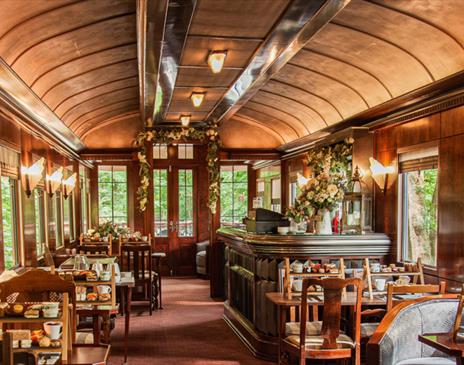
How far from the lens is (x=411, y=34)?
453cm

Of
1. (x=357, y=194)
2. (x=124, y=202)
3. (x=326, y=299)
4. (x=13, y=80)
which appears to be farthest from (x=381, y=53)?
(x=124, y=202)

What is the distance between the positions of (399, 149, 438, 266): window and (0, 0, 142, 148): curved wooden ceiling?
317 cm

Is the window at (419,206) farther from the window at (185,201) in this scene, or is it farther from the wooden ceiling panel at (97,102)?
the window at (185,201)

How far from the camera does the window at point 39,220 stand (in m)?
6.38

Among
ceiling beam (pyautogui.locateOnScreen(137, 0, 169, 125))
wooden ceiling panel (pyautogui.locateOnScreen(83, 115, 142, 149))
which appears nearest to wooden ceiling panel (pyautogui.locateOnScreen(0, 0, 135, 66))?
ceiling beam (pyautogui.locateOnScreen(137, 0, 169, 125))

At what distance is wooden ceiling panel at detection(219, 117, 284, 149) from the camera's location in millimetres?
10133

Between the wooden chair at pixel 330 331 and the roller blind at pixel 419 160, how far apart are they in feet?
5.99

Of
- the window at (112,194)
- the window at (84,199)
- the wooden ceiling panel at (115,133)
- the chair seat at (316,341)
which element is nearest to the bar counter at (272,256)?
the chair seat at (316,341)

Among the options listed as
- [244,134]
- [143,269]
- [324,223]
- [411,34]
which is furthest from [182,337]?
[244,134]

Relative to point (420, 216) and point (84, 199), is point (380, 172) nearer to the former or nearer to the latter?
point (420, 216)

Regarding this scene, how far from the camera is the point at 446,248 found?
470cm

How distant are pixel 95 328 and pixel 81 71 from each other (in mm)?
2977

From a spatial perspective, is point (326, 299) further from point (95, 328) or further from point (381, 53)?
point (381, 53)

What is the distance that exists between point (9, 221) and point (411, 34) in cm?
422
